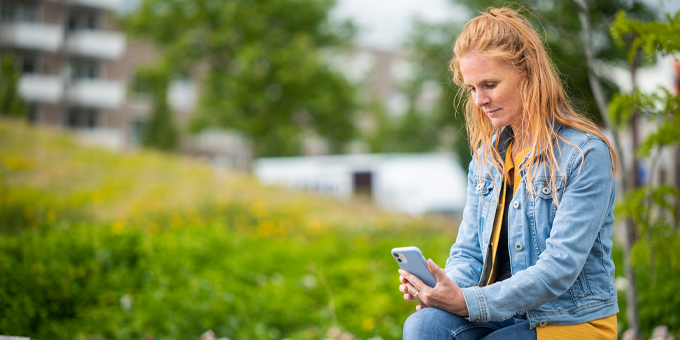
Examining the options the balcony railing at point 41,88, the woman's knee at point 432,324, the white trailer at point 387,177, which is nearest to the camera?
the woman's knee at point 432,324

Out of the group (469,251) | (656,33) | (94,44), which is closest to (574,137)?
(469,251)

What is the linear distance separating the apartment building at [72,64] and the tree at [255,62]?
5.21m

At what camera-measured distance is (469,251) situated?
1.72 meters

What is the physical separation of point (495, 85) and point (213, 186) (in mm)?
6802

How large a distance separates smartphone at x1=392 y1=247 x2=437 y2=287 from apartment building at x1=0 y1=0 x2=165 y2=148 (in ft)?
15.7

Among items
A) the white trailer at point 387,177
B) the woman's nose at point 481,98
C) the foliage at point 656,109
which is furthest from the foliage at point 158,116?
the woman's nose at point 481,98

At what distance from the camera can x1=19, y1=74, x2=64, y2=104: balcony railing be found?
499cm

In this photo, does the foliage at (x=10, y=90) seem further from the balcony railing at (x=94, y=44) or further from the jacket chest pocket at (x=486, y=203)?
the jacket chest pocket at (x=486, y=203)

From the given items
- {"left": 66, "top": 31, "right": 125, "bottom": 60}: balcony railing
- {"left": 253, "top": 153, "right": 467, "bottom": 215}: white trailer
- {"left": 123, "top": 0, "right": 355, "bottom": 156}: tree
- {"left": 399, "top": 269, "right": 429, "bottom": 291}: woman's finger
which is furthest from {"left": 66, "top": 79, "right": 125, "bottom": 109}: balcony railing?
{"left": 253, "top": 153, "right": 467, "bottom": 215}: white trailer

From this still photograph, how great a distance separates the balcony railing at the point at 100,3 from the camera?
598 cm

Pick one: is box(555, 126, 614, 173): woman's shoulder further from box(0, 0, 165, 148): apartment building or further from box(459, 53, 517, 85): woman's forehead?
box(0, 0, 165, 148): apartment building

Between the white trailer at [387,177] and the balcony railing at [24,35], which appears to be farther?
the white trailer at [387,177]

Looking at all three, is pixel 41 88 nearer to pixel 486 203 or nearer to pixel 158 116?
pixel 158 116

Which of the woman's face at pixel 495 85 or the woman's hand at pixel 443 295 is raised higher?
the woman's face at pixel 495 85
